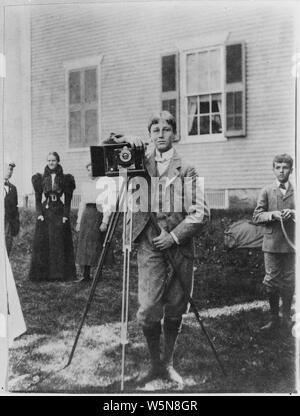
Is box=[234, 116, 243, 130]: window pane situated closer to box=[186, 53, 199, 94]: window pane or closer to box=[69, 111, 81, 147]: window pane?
box=[186, 53, 199, 94]: window pane

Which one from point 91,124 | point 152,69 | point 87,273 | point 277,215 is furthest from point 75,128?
point 277,215

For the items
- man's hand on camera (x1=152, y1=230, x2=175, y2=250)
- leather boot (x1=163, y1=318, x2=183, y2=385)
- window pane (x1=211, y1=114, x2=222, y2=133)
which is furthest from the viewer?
window pane (x1=211, y1=114, x2=222, y2=133)

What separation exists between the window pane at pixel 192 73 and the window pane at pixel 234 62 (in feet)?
0.74

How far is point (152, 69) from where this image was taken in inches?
127

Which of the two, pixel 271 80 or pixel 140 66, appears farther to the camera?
pixel 140 66

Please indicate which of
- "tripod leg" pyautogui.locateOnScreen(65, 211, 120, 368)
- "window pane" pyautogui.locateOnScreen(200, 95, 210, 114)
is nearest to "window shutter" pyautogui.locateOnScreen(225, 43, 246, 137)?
"window pane" pyautogui.locateOnScreen(200, 95, 210, 114)

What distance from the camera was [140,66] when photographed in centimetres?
327

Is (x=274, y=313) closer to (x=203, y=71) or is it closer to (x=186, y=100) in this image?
(x=186, y=100)

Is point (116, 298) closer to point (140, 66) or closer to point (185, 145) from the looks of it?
point (185, 145)

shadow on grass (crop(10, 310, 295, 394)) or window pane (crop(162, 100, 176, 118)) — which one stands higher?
window pane (crop(162, 100, 176, 118))

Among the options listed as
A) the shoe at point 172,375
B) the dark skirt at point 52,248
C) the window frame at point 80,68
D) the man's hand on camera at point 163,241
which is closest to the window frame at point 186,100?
the window frame at point 80,68

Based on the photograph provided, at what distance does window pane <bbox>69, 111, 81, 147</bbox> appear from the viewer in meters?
3.24

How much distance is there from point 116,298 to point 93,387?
611mm
